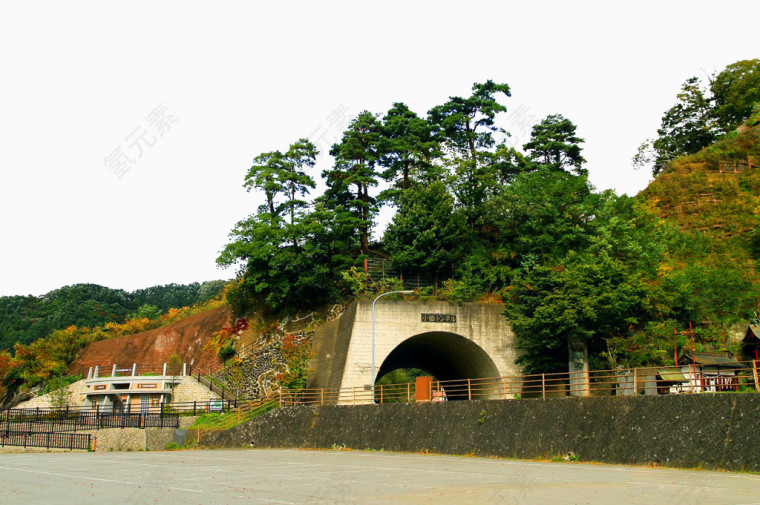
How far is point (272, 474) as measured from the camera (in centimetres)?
1496

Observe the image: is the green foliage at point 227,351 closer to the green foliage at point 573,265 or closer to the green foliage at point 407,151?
the green foliage at point 407,151

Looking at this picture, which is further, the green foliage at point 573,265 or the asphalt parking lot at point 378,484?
the green foliage at point 573,265

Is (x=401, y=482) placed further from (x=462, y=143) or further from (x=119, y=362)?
(x=119, y=362)

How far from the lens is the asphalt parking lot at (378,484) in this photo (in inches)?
394

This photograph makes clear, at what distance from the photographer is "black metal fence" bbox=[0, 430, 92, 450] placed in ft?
104

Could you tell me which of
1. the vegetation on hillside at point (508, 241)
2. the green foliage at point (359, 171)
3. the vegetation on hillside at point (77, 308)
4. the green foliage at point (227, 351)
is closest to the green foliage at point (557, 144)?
the vegetation on hillside at point (508, 241)

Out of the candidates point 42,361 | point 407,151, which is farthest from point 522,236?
point 42,361

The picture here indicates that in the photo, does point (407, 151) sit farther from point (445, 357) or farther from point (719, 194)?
point (719, 194)

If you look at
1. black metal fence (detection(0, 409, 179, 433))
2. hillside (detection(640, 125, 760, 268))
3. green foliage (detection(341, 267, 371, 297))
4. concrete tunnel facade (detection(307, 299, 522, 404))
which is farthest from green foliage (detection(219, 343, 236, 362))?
hillside (detection(640, 125, 760, 268))

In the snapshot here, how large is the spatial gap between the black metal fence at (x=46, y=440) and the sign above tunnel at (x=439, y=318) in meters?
17.2

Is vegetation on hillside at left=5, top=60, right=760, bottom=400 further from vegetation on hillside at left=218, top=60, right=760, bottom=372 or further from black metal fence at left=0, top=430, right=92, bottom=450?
black metal fence at left=0, top=430, right=92, bottom=450

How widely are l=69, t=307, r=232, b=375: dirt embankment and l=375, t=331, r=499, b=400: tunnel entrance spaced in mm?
17297

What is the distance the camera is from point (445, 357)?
122 feet

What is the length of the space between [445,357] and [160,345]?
29152 millimetres
